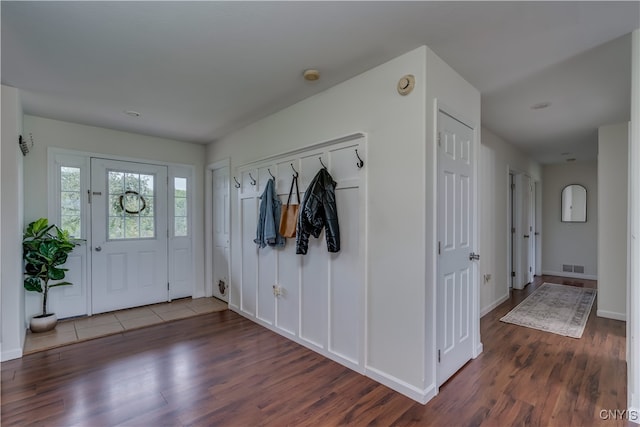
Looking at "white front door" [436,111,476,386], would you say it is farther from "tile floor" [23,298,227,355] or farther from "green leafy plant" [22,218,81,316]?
"green leafy plant" [22,218,81,316]

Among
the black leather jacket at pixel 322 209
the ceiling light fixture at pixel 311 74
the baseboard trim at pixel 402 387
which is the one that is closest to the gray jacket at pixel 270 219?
the black leather jacket at pixel 322 209

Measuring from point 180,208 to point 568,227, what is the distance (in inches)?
293

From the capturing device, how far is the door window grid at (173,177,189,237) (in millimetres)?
4520

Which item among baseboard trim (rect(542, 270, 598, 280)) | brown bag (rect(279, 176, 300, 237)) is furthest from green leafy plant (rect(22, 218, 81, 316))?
baseboard trim (rect(542, 270, 598, 280))

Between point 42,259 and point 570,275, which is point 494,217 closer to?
point 570,275

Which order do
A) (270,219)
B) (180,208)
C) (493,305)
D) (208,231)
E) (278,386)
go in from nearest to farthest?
1. (278,386)
2. (270,219)
3. (493,305)
4. (180,208)
5. (208,231)

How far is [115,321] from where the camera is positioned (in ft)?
11.8

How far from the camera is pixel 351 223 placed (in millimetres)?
2516

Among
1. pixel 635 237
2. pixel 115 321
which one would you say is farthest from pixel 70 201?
pixel 635 237

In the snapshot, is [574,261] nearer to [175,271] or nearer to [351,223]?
[351,223]

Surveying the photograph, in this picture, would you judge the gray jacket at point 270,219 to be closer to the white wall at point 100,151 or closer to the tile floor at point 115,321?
the tile floor at point 115,321

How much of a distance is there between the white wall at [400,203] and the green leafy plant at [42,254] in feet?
10.3

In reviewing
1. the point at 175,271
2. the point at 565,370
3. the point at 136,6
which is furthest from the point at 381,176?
the point at 175,271

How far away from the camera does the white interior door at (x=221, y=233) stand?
433 centimetres
